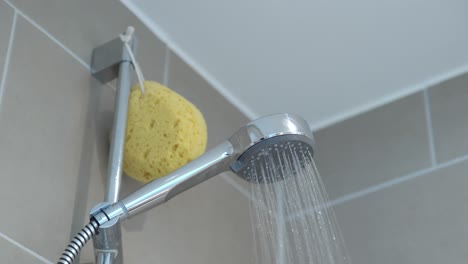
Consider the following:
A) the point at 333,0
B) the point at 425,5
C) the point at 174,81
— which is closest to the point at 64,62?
the point at 174,81

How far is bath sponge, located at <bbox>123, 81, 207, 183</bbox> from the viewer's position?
1.05 meters

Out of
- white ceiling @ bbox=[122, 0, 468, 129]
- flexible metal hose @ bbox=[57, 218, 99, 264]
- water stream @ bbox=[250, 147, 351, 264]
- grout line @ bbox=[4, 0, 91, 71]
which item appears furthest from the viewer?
white ceiling @ bbox=[122, 0, 468, 129]

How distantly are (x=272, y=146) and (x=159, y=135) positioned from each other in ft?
0.69

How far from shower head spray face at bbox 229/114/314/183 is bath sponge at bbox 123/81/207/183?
0.46ft

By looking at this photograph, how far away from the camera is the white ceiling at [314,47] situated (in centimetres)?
127

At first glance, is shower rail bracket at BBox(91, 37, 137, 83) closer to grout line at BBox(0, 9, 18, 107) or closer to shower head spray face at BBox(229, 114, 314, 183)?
grout line at BBox(0, 9, 18, 107)

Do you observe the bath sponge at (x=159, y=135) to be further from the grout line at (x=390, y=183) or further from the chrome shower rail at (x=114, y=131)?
the grout line at (x=390, y=183)

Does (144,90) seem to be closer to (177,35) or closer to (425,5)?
(177,35)

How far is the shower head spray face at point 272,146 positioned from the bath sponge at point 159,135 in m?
0.14

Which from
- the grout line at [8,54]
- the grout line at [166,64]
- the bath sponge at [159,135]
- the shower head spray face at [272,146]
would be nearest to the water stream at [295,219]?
the shower head spray face at [272,146]

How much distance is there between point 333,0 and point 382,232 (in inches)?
14.9

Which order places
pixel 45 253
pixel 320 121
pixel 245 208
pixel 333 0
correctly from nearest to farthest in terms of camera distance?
pixel 45 253 → pixel 333 0 → pixel 245 208 → pixel 320 121

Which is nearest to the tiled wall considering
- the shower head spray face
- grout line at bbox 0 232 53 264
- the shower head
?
grout line at bbox 0 232 53 264

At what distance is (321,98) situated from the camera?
1443mm
